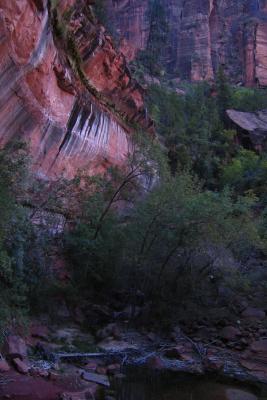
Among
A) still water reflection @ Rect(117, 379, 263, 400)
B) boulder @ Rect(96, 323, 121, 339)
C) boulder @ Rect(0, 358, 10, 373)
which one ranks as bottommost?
still water reflection @ Rect(117, 379, 263, 400)

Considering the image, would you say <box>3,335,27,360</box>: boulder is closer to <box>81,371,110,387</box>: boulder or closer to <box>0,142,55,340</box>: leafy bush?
<box>0,142,55,340</box>: leafy bush

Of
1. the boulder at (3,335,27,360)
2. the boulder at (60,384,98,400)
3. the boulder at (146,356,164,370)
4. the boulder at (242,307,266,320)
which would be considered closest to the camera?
the boulder at (60,384,98,400)

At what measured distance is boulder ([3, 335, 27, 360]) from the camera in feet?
28.7

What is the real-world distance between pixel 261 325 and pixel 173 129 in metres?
19.2

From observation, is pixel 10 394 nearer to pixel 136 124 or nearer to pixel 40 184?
pixel 40 184

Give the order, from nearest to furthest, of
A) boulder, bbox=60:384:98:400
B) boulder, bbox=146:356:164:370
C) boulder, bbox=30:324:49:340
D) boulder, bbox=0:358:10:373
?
boulder, bbox=60:384:98:400, boulder, bbox=0:358:10:373, boulder, bbox=146:356:164:370, boulder, bbox=30:324:49:340

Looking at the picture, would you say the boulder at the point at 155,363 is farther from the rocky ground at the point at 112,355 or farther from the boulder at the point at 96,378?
the boulder at the point at 96,378

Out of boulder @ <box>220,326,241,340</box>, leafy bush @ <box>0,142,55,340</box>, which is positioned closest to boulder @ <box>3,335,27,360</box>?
leafy bush @ <box>0,142,55,340</box>

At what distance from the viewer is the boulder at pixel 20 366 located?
8297 mm

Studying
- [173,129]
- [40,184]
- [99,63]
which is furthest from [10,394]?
[173,129]

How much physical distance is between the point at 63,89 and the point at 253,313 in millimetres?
10724

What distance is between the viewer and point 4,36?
1168 cm

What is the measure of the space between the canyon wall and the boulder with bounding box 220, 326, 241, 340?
23.8ft

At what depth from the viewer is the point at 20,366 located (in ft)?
27.3
